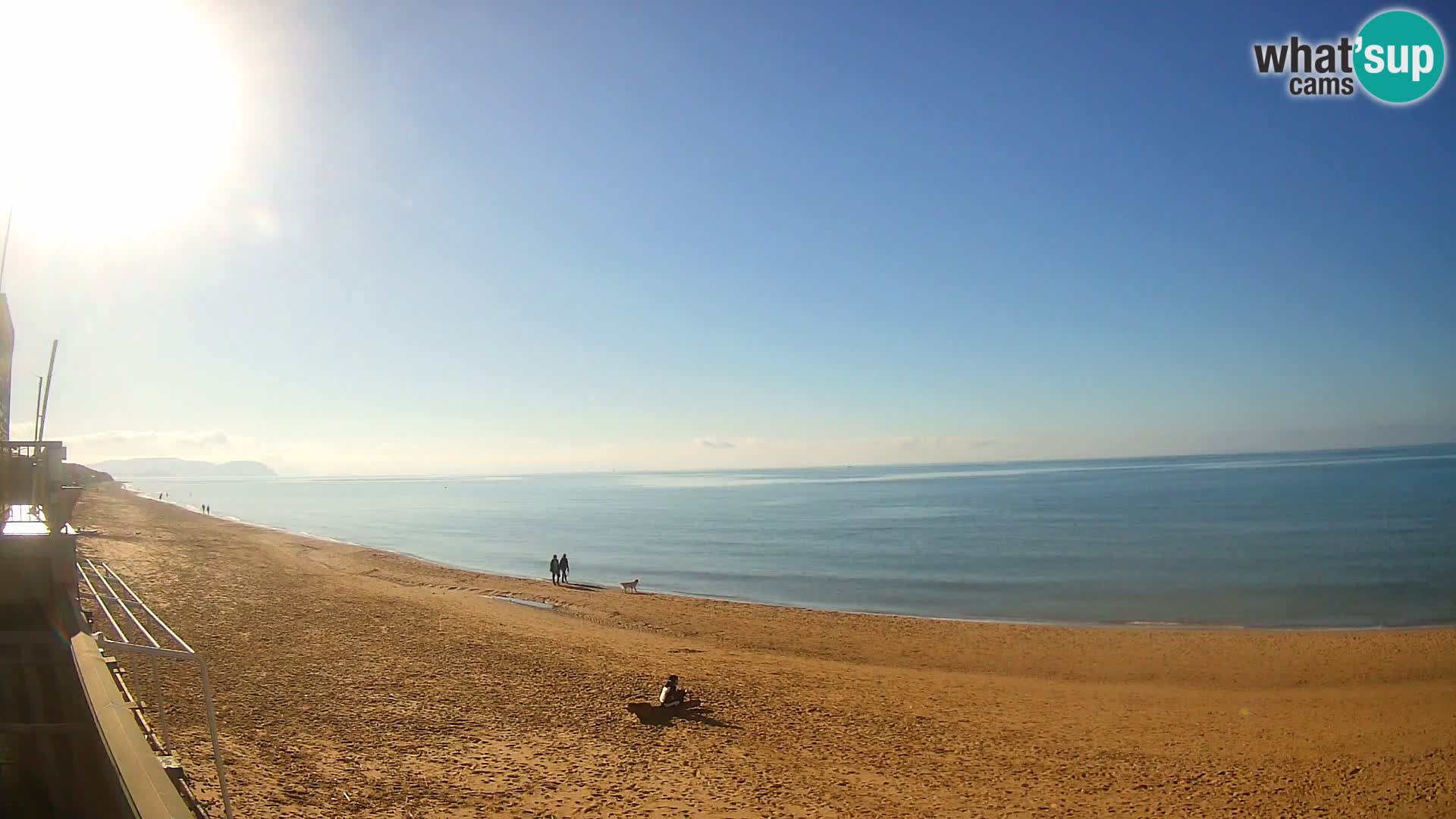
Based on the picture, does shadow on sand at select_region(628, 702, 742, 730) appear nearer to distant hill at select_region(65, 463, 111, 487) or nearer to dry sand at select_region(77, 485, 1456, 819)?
dry sand at select_region(77, 485, 1456, 819)

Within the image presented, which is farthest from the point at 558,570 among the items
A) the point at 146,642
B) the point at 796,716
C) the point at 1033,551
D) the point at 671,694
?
the point at 1033,551

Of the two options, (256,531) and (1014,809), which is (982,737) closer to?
(1014,809)

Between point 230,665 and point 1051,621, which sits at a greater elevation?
point 230,665

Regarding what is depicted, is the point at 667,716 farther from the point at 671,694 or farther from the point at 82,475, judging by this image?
the point at 82,475

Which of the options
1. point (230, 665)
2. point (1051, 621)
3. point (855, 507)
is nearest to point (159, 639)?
point (230, 665)

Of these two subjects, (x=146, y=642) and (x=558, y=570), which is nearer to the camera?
(x=146, y=642)

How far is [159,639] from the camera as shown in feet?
53.3

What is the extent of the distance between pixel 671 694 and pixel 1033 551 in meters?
38.5

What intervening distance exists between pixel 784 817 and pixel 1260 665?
17358 millimetres

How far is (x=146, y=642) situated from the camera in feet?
49.6

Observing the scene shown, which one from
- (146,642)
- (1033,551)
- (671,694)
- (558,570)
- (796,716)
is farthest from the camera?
(1033,551)

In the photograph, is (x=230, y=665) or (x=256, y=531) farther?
(x=256, y=531)

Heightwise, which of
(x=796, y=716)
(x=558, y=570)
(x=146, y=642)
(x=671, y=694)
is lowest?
(x=558, y=570)

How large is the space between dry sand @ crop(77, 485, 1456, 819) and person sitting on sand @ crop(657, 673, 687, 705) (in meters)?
0.54
